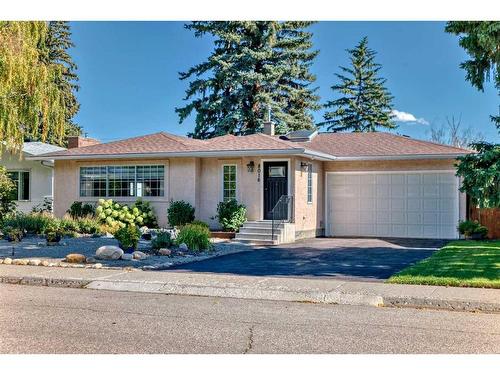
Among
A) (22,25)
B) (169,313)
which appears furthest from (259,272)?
(22,25)

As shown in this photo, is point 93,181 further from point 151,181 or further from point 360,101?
point 360,101

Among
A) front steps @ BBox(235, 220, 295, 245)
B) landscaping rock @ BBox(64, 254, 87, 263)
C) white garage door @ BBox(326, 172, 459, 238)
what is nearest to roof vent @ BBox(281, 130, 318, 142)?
white garage door @ BBox(326, 172, 459, 238)

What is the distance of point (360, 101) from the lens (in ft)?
141

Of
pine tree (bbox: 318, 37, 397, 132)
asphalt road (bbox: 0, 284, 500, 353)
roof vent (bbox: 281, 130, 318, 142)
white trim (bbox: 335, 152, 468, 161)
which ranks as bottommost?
asphalt road (bbox: 0, 284, 500, 353)

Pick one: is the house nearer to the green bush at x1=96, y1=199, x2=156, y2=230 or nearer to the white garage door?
the white garage door

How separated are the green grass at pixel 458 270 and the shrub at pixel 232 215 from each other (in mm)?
6965

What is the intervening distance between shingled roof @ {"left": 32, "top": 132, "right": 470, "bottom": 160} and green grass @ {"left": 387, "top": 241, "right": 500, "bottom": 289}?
6047 mm

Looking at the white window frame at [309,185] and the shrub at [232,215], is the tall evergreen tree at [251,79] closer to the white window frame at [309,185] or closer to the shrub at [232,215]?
the white window frame at [309,185]

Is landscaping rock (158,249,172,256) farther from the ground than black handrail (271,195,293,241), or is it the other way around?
black handrail (271,195,293,241)

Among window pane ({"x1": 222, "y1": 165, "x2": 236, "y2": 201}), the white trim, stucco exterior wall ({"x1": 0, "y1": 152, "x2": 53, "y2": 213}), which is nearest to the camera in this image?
the white trim

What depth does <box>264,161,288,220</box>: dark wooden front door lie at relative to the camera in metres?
19.6

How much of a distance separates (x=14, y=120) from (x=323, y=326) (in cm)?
1003

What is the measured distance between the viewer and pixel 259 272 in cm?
1183
